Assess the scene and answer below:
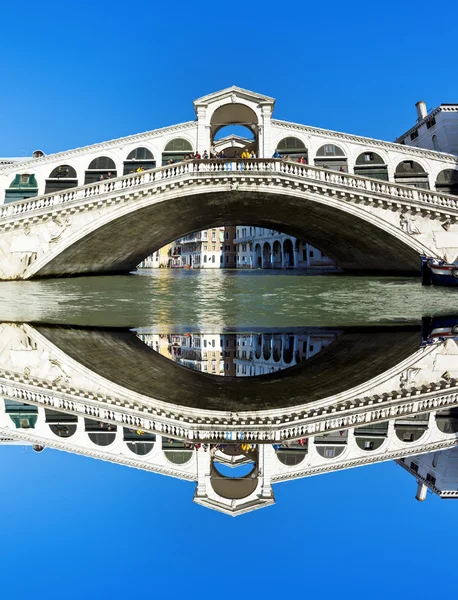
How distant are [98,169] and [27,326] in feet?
70.6

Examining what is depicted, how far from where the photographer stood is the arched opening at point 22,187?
2705 centimetres

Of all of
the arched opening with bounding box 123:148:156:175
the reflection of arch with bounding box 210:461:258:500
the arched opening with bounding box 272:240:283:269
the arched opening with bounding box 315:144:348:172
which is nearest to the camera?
the reflection of arch with bounding box 210:461:258:500

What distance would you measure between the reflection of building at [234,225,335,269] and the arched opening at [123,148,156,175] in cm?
1747

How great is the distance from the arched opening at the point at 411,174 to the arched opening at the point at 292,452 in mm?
26925

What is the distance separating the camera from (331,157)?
27.8 meters

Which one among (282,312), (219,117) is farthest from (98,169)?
(282,312)

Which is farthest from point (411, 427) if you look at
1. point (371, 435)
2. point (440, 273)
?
point (440, 273)

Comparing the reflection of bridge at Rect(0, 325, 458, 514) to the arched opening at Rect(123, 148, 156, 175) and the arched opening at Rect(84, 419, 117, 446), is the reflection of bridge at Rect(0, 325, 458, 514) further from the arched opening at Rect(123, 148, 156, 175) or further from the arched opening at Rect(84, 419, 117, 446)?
the arched opening at Rect(123, 148, 156, 175)

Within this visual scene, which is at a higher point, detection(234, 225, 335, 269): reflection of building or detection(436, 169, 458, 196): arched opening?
detection(436, 169, 458, 196): arched opening

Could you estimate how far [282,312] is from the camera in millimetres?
9391

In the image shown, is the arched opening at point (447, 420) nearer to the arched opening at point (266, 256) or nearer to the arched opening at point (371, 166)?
the arched opening at point (371, 166)

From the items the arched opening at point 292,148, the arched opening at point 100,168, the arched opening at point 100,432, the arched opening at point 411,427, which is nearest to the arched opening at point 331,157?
the arched opening at point 292,148

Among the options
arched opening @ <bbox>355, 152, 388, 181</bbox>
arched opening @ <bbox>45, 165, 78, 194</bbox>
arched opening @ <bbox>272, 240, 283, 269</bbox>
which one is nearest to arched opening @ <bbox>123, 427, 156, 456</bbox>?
arched opening @ <bbox>45, 165, 78, 194</bbox>

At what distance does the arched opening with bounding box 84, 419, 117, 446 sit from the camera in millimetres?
3365
